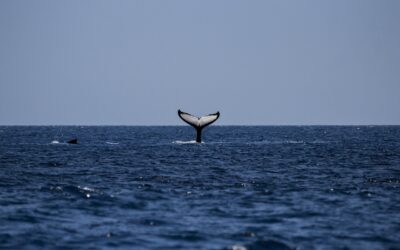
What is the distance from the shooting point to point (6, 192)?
81.9 feet

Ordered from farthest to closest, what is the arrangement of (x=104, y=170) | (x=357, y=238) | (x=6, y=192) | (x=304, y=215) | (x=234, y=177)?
1. (x=104, y=170)
2. (x=234, y=177)
3. (x=6, y=192)
4. (x=304, y=215)
5. (x=357, y=238)

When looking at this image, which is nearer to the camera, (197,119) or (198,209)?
(198,209)

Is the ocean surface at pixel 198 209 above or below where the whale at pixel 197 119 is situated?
below

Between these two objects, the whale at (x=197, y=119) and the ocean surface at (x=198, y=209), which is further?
the whale at (x=197, y=119)

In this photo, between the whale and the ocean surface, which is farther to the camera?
the whale

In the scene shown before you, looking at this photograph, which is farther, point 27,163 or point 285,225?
point 27,163

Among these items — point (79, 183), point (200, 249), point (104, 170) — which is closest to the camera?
point (200, 249)

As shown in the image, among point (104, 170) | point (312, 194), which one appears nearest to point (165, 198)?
point (312, 194)

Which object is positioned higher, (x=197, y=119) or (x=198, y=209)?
(x=197, y=119)

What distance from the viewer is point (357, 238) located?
54.3ft

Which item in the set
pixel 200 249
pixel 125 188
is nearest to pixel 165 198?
pixel 125 188

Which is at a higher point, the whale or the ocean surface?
the whale

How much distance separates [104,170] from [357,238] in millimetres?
21099

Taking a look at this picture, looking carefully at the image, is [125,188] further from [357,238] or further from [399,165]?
[399,165]
